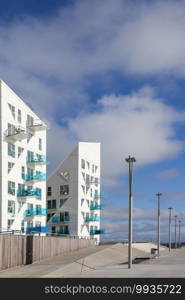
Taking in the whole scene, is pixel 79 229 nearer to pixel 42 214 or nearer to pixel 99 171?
pixel 99 171

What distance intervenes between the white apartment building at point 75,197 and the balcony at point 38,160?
2094 cm

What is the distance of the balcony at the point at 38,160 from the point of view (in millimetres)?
67062

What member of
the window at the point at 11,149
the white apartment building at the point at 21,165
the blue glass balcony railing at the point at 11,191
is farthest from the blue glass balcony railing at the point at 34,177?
the window at the point at 11,149

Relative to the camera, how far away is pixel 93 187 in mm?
97688

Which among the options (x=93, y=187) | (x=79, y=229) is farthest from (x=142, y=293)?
(x=93, y=187)

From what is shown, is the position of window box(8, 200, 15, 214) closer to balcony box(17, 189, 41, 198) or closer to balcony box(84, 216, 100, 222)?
balcony box(17, 189, 41, 198)

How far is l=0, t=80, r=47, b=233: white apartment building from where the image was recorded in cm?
5934

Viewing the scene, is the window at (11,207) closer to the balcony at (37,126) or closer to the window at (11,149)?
the window at (11,149)

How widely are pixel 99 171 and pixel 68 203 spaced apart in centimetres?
1238

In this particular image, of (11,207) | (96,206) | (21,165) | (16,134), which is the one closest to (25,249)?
(11,207)

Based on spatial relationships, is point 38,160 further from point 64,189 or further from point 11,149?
point 64,189

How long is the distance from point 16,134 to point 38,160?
8118mm

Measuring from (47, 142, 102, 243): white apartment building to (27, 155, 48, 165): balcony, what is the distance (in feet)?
68.7

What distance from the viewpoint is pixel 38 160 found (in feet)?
223
